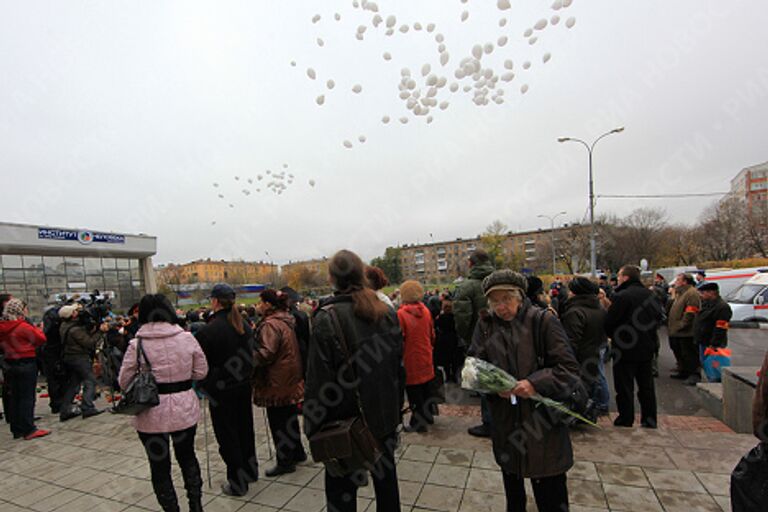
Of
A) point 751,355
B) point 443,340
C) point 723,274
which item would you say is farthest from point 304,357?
point 723,274

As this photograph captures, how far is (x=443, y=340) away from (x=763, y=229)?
40.0 meters

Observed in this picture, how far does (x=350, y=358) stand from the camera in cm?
197

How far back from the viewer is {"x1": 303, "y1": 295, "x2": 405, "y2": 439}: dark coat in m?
1.94

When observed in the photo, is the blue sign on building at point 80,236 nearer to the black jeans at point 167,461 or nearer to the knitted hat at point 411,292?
the black jeans at point 167,461

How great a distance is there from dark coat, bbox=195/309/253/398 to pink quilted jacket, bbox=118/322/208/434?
1.06 feet

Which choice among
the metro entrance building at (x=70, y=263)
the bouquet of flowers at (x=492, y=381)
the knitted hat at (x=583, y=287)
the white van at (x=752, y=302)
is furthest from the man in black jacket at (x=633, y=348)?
the metro entrance building at (x=70, y=263)

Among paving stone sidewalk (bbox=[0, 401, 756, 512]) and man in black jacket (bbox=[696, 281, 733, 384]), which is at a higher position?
man in black jacket (bbox=[696, 281, 733, 384])

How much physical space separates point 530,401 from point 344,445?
111cm

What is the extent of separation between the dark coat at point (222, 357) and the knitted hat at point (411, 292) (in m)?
1.96

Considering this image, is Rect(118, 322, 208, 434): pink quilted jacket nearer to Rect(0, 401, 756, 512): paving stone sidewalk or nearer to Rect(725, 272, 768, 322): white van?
Rect(0, 401, 756, 512): paving stone sidewalk

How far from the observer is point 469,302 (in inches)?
172

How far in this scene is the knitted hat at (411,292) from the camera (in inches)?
174

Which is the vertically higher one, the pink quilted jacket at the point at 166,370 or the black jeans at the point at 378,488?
the pink quilted jacket at the point at 166,370

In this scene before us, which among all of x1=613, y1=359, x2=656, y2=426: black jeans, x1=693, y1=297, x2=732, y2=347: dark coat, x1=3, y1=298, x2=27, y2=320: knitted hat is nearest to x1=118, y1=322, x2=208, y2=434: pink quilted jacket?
x1=3, y1=298, x2=27, y2=320: knitted hat
